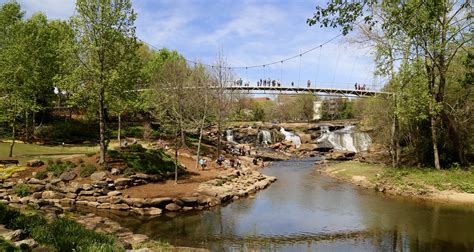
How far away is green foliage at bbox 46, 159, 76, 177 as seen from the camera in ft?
77.4

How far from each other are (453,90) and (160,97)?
2447 cm

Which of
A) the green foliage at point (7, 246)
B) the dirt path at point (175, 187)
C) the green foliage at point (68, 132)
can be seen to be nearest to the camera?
the green foliage at point (7, 246)

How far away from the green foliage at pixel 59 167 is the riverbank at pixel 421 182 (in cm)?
2020

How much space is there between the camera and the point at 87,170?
23.6 m

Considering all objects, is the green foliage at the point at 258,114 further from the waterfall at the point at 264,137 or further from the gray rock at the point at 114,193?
the gray rock at the point at 114,193

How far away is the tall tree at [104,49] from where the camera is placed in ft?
79.8

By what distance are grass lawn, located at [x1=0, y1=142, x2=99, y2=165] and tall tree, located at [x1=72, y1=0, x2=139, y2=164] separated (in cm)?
776

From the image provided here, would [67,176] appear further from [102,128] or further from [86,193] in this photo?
[102,128]

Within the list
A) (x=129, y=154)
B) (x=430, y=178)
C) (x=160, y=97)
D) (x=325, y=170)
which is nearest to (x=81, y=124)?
(x=160, y=97)

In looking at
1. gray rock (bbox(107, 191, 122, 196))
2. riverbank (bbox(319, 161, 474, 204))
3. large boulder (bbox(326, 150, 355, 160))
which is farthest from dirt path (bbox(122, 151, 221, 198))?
large boulder (bbox(326, 150, 355, 160))

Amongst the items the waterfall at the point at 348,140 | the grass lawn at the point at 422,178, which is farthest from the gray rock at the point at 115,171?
the waterfall at the point at 348,140

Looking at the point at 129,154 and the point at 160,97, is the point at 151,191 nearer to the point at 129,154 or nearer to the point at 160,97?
the point at 129,154

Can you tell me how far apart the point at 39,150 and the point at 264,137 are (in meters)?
37.2

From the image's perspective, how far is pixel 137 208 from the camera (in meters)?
20.5
